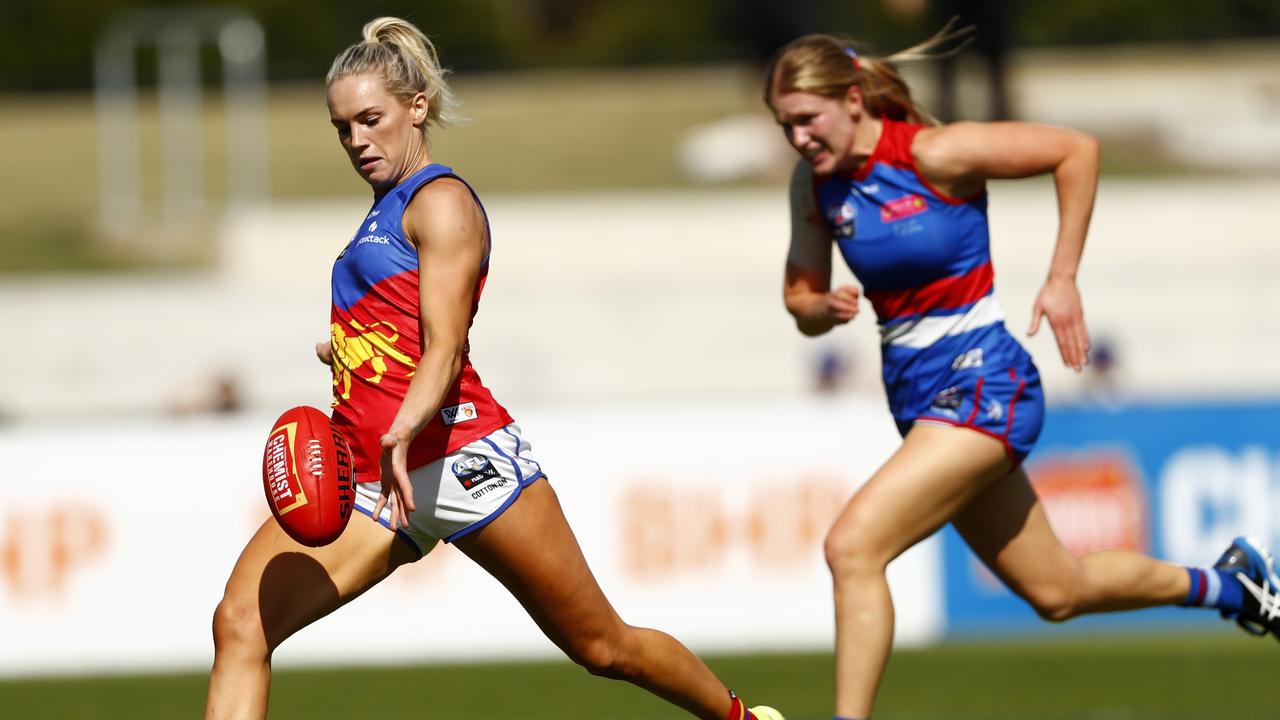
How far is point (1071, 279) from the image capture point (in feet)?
18.6

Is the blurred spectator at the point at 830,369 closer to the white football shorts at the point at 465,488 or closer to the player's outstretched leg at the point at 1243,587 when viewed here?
the player's outstretched leg at the point at 1243,587

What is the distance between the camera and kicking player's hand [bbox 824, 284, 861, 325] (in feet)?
19.0

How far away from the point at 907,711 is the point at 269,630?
4.64m

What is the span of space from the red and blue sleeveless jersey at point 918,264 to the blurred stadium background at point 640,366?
77 cm

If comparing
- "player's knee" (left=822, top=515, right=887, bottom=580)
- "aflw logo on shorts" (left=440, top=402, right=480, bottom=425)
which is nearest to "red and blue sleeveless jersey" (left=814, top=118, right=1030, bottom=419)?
"player's knee" (left=822, top=515, right=887, bottom=580)

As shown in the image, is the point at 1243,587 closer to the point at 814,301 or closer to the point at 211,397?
the point at 814,301

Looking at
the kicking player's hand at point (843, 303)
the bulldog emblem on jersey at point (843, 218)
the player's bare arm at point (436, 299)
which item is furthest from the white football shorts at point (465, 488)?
the bulldog emblem on jersey at point (843, 218)

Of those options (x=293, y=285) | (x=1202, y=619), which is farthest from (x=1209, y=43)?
(x=1202, y=619)

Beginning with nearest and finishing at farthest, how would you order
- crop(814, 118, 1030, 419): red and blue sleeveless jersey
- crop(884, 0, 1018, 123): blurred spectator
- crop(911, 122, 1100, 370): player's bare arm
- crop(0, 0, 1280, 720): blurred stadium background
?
crop(911, 122, 1100, 370): player's bare arm
crop(814, 118, 1030, 419): red and blue sleeveless jersey
crop(0, 0, 1280, 720): blurred stadium background
crop(884, 0, 1018, 123): blurred spectator

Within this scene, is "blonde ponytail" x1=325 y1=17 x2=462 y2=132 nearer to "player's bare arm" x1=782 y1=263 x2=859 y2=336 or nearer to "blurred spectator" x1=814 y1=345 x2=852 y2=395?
"player's bare arm" x1=782 y1=263 x2=859 y2=336

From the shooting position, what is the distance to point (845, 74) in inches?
229

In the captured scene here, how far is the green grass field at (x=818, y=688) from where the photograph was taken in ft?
29.7

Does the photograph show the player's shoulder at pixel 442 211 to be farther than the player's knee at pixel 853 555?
No

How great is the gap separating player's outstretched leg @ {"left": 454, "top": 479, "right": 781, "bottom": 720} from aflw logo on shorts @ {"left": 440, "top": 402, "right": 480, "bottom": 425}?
25 cm
